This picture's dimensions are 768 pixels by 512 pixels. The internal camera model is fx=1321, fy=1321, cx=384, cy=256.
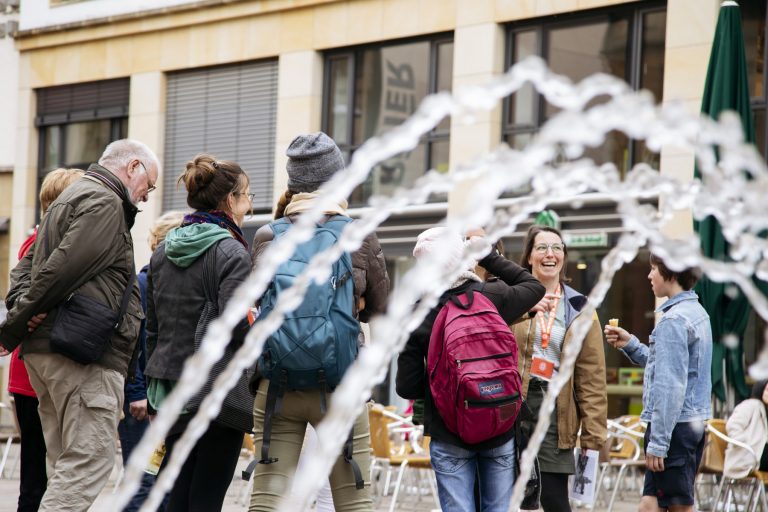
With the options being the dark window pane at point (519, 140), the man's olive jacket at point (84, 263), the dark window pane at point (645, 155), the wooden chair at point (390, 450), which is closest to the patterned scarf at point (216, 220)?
the man's olive jacket at point (84, 263)

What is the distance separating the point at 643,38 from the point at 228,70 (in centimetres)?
740

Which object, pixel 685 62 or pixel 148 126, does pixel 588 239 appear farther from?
pixel 148 126

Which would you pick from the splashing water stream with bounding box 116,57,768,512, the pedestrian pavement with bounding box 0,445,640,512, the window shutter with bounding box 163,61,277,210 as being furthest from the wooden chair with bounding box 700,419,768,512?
the window shutter with bounding box 163,61,277,210

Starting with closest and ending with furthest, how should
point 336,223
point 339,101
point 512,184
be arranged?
1. point 512,184
2. point 336,223
3. point 339,101

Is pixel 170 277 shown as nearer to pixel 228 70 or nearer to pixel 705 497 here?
pixel 705 497

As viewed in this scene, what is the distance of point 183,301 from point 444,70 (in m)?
12.7

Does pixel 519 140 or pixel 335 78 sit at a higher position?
pixel 335 78

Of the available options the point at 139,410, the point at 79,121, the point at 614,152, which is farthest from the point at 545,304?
the point at 79,121

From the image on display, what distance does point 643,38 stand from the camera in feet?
51.6

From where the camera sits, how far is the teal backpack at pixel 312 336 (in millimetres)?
4902

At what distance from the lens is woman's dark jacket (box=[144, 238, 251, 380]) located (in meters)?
5.48

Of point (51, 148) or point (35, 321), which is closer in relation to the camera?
point (35, 321)

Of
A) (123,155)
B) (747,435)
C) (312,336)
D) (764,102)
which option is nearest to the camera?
(312,336)

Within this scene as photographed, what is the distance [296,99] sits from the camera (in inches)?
763
